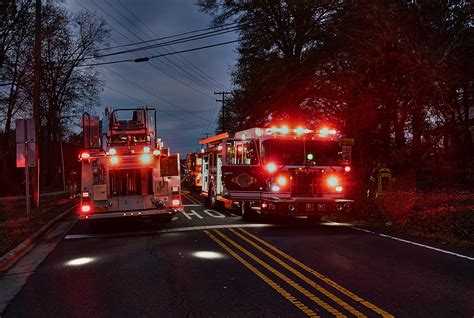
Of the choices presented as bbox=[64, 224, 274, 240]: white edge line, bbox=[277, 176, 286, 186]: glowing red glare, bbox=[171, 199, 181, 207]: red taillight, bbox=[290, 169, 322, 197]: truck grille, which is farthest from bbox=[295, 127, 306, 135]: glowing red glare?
bbox=[171, 199, 181, 207]: red taillight

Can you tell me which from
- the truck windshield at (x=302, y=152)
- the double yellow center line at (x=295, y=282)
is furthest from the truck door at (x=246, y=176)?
the double yellow center line at (x=295, y=282)

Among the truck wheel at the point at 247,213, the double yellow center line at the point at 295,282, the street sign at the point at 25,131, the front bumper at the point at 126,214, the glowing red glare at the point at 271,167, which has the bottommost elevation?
the double yellow center line at the point at 295,282

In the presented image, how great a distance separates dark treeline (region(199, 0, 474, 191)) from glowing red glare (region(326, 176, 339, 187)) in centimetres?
406

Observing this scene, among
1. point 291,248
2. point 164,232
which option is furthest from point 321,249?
point 164,232

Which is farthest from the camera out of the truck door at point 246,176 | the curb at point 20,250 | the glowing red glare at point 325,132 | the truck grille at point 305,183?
the glowing red glare at point 325,132

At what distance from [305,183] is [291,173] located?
49cm

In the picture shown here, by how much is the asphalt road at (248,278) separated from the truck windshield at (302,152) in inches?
93.5

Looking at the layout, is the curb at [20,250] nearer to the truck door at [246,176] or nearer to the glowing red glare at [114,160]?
the glowing red glare at [114,160]

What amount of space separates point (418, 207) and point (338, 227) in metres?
4.60

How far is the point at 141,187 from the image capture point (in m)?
12.2

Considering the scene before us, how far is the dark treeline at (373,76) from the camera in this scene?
15281 millimetres

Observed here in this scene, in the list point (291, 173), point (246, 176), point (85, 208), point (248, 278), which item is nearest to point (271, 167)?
point (291, 173)

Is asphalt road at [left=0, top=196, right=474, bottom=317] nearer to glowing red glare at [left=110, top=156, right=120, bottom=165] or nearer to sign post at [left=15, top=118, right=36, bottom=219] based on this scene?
glowing red glare at [left=110, top=156, right=120, bottom=165]

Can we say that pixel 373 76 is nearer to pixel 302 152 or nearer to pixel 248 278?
pixel 302 152
